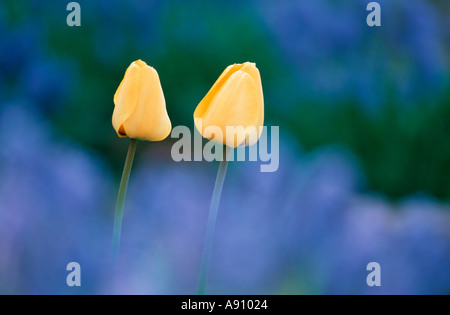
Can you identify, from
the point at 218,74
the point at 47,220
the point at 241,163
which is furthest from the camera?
the point at 218,74

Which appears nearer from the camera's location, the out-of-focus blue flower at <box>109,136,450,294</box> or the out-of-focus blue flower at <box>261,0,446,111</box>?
the out-of-focus blue flower at <box>109,136,450,294</box>

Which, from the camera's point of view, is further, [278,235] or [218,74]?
[218,74]

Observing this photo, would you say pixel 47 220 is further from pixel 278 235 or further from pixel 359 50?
pixel 359 50

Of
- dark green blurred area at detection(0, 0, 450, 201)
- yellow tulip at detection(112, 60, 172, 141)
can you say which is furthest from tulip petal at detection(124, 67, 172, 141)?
dark green blurred area at detection(0, 0, 450, 201)

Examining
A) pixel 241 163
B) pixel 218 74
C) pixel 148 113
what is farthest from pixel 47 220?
pixel 218 74

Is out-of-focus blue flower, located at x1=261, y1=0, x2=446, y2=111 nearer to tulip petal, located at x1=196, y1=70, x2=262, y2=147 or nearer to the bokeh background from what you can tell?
the bokeh background

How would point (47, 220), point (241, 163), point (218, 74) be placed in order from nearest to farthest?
point (47, 220) → point (241, 163) → point (218, 74)

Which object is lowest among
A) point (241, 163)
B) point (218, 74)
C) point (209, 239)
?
point (209, 239)
